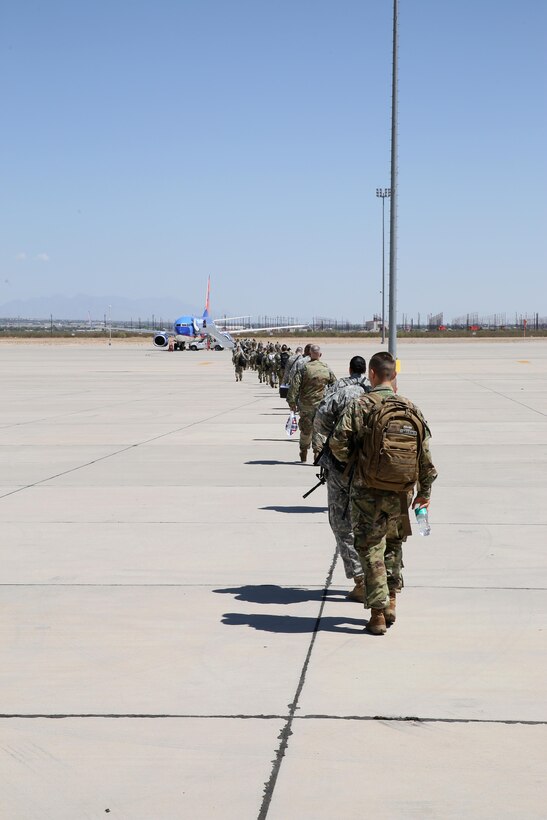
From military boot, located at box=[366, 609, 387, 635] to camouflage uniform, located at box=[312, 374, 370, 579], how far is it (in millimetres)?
764

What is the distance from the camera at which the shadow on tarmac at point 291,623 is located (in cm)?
666

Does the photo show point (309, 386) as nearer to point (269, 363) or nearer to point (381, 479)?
point (381, 479)

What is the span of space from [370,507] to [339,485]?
3.09ft

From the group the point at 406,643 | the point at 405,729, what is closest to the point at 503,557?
the point at 406,643

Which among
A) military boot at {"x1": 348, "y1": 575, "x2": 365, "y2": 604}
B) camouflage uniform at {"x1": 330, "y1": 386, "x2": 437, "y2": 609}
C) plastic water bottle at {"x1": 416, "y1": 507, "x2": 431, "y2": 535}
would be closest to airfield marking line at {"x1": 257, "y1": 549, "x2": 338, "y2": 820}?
camouflage uniform at {"x1": 330, "y1": 386, "x2": 437, "y2": 609}

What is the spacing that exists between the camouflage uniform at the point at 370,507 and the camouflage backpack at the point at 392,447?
0.27ft

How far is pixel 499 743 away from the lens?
15.7 ft

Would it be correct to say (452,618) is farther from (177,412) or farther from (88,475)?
(177,412)

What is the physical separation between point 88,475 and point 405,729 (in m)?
9.24

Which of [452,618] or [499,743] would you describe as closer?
[499,743]

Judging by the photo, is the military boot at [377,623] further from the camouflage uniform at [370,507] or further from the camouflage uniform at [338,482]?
the camouflage uniform at [338,482]

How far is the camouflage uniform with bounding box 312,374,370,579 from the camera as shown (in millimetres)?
7344

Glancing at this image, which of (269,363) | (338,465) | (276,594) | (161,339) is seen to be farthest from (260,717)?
(161,339)

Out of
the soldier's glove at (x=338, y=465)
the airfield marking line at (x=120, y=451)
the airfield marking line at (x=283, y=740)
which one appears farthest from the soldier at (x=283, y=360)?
the airfield marking line at (x=283, y=740)
